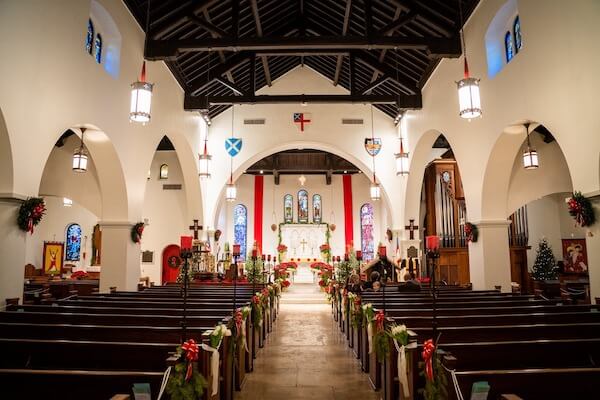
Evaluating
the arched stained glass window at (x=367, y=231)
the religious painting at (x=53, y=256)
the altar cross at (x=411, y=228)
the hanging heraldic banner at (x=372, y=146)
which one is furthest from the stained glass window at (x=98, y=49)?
the arched stained glass window at (x=367, y=231)

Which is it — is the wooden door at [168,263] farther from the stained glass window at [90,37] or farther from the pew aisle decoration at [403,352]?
the pew aisle decoration at [403,352]

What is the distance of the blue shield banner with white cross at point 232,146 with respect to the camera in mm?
13852

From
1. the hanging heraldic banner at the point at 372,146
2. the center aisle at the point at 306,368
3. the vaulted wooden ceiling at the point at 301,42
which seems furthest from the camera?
the hanging heraldic banner at the point at 372,146

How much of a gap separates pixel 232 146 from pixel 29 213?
362 inches

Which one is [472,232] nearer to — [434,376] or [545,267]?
[545,267]

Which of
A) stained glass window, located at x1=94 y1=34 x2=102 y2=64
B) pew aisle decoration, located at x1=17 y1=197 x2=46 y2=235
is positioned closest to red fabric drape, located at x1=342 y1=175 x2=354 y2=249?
stained glass window, located at x1=94 y1=34 x2=102 y2=64

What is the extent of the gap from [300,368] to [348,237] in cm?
1517

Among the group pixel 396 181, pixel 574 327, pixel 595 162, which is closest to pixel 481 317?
pixel 574 327

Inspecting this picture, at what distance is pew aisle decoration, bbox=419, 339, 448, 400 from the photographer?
8.27ft

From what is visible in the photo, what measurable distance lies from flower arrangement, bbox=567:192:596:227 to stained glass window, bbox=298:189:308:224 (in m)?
16.2

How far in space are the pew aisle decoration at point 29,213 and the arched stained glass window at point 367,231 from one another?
16.9 m

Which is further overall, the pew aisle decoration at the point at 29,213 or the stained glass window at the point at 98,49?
the stained glass window at the point at 98,49

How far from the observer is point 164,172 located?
1617cm

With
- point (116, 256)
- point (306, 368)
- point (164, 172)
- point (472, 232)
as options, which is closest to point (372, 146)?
point (472, 232)
